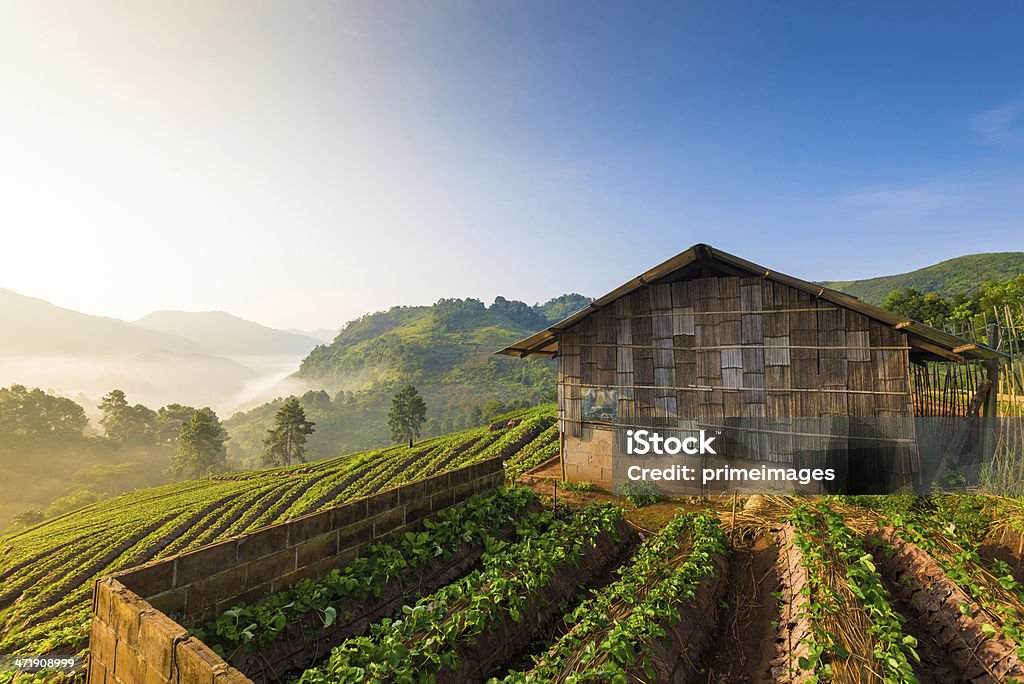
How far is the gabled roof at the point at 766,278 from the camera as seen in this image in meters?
9.12

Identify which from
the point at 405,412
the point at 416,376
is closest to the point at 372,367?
the point at 416,376

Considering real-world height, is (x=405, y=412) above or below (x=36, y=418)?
above

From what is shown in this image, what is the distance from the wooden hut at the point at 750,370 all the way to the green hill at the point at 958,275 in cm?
7202

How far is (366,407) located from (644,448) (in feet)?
298

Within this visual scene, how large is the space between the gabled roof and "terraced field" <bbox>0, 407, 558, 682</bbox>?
26.1 feet

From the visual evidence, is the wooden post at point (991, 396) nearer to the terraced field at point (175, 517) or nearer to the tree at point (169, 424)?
the terraced field at point (175, 517)

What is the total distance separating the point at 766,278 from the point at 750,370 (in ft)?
7.22

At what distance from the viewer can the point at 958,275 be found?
76.3 meters

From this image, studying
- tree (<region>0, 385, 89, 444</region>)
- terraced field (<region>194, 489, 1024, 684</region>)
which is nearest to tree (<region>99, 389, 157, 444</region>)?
tree (<region>0, 385, 89, 444</region>)

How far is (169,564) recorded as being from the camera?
442 centimetres

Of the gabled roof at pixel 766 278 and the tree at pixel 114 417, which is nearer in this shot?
the gabled roof at pixel 766 278

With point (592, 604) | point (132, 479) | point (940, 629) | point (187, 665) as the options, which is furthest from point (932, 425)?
point (132, 479)

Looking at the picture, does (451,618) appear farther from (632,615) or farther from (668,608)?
(668,608)

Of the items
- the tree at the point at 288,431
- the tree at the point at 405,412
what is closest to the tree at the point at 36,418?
the tree at the point at 288,431
